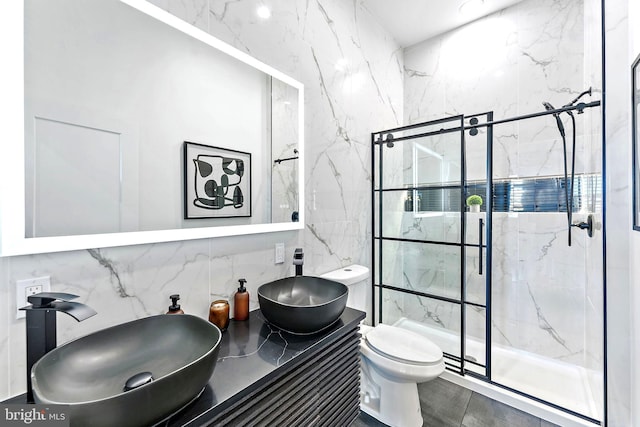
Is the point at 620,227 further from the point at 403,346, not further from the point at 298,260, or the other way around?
the point at 298,260

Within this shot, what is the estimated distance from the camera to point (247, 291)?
1.49 metres

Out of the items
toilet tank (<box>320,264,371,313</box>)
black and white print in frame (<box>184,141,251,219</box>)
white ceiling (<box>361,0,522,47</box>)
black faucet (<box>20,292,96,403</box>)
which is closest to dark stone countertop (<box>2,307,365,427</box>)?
black faucet (<box>20,292,96,403</box>)

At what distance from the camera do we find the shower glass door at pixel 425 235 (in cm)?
212

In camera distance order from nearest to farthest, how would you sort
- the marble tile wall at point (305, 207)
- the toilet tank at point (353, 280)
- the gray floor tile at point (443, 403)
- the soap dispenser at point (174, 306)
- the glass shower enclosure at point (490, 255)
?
the marble tile wall at point (305, 207)
the soap dispenser at point (174, 306)
the gray floor tile at point (443, 403)
the toilet tank at point (353, 280)
the glass shower enclosure at point (490, 255)

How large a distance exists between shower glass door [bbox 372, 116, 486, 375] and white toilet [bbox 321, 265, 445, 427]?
1.93ft

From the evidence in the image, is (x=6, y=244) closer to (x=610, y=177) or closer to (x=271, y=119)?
(x=271, y=119)

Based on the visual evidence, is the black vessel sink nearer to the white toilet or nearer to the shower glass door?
the white toilet

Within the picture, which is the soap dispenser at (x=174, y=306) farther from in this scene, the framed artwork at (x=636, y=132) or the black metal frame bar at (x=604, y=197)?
the black metal frame bar at (x=604, y=197)

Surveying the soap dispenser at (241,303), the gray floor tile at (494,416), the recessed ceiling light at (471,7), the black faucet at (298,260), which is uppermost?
the recessed ceiling light at (471,7)

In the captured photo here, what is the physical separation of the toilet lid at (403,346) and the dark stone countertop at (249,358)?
Answer: 415 mm

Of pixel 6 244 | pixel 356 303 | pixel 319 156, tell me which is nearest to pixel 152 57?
pixel 6 244

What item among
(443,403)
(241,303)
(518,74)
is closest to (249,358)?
(241,303)

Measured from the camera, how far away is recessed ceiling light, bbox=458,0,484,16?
2.33 meters

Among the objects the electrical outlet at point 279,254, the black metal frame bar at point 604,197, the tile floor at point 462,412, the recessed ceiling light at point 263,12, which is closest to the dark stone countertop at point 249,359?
the electrical outlet at point 279,254
